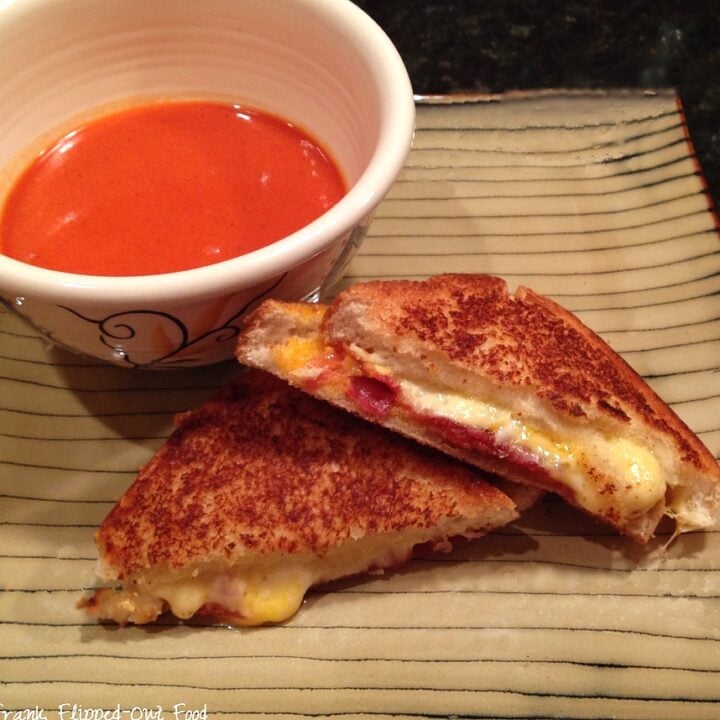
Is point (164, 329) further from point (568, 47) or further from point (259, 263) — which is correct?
point (568, 47)

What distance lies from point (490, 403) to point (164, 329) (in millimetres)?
634

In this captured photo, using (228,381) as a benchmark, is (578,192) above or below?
above

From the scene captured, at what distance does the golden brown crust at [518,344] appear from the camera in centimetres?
146

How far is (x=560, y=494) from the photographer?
1.50m

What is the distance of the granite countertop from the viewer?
2.38 m

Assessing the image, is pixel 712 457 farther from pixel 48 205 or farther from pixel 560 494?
pixel 48 205

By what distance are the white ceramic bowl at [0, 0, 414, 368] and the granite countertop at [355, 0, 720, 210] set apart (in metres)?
0.76

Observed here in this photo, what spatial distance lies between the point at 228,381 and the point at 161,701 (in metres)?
0.68

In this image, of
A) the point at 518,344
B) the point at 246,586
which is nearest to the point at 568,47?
the point at 518,344

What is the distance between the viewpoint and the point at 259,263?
128cm

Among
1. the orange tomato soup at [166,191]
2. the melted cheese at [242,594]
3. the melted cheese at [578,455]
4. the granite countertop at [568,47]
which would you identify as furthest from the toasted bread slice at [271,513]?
the granite countertop at [568,47]

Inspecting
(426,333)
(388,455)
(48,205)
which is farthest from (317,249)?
(48,205)

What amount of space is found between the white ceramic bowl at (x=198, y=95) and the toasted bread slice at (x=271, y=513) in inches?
9.0

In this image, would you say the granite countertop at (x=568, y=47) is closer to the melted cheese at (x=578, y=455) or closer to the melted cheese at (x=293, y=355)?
the melted cheese at (x=578, y=455)
